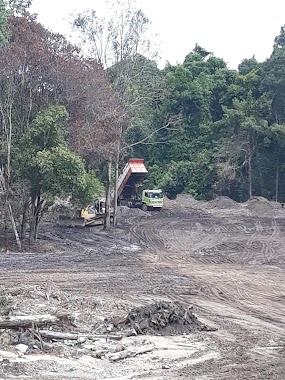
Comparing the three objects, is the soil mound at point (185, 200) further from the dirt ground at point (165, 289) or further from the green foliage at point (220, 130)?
the dirt ground at point (165, 289)

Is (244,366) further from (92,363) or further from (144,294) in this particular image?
(144,294)

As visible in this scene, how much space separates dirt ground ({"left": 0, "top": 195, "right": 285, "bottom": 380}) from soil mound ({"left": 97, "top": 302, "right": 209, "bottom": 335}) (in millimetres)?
272

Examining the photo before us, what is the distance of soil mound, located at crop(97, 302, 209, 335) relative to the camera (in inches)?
533

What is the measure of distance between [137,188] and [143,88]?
1419cm

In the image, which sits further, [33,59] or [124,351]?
[33,59]

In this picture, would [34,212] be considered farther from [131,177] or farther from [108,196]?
[131,177]

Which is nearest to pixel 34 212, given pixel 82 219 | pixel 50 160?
pixel 50 160

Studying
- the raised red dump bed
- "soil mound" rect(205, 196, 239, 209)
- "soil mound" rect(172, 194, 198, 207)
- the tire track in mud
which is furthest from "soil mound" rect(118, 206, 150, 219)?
"soil mound" rect(205, 196, 239, 209)

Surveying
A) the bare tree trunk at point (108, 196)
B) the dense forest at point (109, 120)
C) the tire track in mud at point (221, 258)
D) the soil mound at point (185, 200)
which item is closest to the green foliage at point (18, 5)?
the dense forest at point (109, 120)

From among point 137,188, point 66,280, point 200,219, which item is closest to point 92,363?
point 66,280

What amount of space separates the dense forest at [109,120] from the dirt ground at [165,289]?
130 inches

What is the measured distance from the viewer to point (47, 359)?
36.4 feet

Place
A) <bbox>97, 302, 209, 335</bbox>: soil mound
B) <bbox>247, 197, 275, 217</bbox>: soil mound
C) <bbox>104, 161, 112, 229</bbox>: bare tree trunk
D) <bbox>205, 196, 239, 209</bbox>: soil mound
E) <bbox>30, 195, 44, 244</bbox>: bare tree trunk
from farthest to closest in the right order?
<bbox>205, 196, 239, 209</bbox>: soil mound
<bbox>247, 197, 275, 217</bbox>: soil mound
<bbox>104, 161, 112, 229</bbox>: bare tree trunk
<bbox>30, 195, 44, 244</bbox>: bare tree trunk
<bbox>97, 302, 209, 335</bbox>: soil mound

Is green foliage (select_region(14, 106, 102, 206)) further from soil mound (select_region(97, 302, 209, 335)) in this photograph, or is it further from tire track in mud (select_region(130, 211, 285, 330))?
soil mound (select_region(97, 302, 209, 335))
